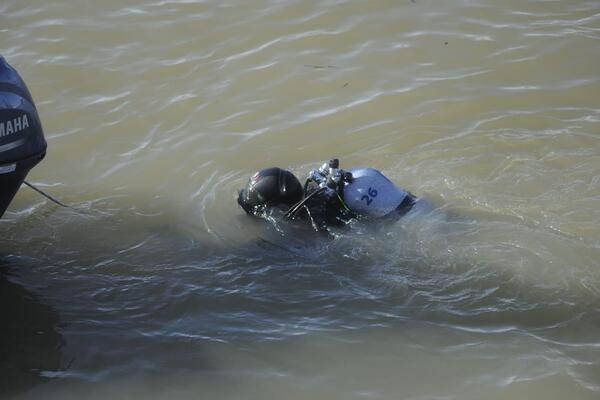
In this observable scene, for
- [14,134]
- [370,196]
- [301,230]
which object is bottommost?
[301,230]

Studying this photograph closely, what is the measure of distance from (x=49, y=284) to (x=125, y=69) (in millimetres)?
3290

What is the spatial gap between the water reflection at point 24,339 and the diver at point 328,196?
1.63m

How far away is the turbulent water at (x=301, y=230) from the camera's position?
4.77 m

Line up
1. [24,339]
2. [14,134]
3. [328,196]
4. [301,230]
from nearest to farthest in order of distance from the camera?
1. [24,339]
2. [14,134]
3. [328,196]
4. [301,230]

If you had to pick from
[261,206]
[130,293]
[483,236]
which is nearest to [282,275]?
[261,206]

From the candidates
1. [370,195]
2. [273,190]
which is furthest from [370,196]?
[273,190]

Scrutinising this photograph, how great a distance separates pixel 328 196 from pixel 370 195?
0.98ft

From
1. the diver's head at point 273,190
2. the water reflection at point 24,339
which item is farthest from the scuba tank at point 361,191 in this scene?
the water reflection at point 24,339

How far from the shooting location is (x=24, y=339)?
5.11 m

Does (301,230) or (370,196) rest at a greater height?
(370,196)

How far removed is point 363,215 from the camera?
227 inches

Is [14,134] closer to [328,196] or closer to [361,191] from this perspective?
[328,196]

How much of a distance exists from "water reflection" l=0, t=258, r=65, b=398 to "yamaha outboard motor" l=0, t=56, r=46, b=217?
0.61 m

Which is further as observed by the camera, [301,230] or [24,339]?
[301,230]
